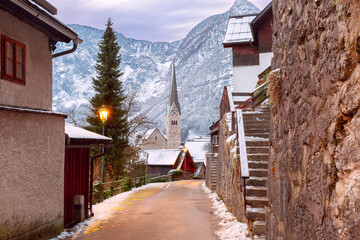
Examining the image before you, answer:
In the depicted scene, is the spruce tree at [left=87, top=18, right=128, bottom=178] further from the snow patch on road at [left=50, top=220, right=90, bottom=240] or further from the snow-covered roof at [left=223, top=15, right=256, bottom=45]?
the snow patch on road at [left=50, top=220, right=90, bottom=240]

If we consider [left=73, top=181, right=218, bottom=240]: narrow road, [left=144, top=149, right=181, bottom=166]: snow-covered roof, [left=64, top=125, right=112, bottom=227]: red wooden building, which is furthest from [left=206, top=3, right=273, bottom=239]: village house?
[left=144, top=149, right=181, bottom=166]: snow-covered roof

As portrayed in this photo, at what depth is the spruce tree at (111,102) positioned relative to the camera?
24.4 meters

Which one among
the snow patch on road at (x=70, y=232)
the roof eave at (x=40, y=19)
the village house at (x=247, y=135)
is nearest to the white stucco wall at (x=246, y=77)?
the village house at (x=247, y=135)

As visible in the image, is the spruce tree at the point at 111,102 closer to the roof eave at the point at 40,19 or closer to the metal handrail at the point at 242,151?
the metal handrail at the point at 242,151

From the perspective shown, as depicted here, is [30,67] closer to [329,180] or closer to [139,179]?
[329,180]

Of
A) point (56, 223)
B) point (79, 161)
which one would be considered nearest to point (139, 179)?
point (79, 161)

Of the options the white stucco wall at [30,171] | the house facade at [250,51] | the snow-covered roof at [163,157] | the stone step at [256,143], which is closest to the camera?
the white stucco wall at [30,171]

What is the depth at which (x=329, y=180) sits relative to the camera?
252 centimetres

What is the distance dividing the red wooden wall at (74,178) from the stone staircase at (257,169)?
4654 millimetres

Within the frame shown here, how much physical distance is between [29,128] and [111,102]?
18064 mm

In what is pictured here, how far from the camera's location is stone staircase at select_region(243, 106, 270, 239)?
6859mm

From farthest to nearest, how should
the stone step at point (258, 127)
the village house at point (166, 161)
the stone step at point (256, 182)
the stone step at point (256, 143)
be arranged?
the village house at point (166, 161)
the stone step at point (258, 127)
the stone step at point (256, 143)
the stone step at point (256, 182)

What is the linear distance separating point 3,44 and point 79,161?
430 cm

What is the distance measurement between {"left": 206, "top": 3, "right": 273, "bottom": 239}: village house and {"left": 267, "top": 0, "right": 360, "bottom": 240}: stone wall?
273 cm
